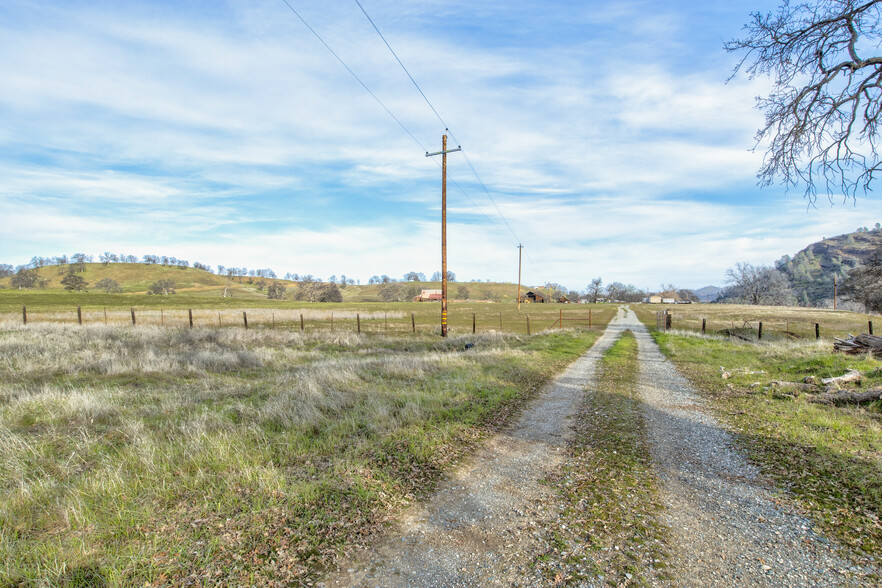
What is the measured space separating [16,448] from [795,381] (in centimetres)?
1688

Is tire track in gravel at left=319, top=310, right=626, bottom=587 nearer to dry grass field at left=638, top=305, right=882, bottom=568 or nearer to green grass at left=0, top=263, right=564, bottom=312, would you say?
dry grass field at left=638, top=305, right=882, bottom=568

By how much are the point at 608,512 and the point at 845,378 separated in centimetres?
1012

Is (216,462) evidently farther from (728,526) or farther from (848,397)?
(848,397)

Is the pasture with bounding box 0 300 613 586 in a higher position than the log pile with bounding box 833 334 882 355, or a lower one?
lower

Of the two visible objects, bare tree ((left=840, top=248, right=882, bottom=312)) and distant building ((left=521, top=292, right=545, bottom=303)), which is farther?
distant building ((left=521, top=292, right=545, bottom=303))

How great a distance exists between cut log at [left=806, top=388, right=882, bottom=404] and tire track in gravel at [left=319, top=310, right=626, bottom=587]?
6714mm

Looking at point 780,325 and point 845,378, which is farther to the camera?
point 780,325

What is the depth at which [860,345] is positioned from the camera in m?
14.4

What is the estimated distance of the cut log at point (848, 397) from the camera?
8070 mm

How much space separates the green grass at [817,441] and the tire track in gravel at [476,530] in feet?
9.37

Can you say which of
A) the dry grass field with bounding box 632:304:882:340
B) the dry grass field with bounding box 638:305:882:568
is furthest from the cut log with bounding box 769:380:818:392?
the dry grass field with bounding box 632:304:882:340

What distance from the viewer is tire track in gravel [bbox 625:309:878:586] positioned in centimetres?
327

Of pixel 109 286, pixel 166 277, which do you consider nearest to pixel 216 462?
pixel 109 286

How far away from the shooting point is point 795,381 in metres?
10.6
